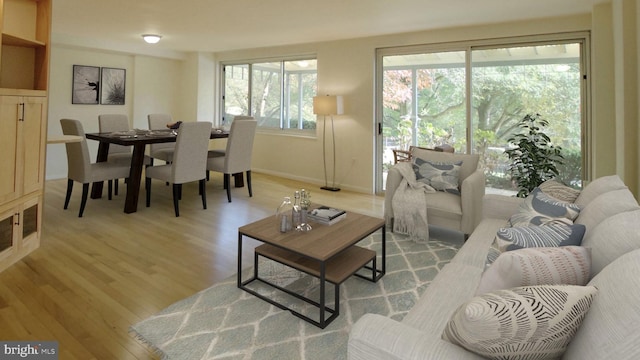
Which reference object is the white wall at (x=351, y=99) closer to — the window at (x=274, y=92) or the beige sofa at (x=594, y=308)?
the window at (x=274, y=92)

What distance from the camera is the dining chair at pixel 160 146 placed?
5.55m

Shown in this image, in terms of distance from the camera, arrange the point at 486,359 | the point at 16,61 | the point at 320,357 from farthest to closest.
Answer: the point at 16,61
the point at 320,357
the point at 486,359

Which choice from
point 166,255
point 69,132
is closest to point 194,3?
point 69,132

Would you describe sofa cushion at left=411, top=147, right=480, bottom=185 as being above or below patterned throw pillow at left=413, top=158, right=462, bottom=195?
above

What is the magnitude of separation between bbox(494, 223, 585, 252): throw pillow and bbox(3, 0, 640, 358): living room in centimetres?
165

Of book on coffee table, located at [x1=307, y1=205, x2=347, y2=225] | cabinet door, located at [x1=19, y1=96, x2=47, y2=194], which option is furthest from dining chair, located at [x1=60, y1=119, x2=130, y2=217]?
book on coffee table, located at [x1=307, y1=205, x2=347, y2=225]

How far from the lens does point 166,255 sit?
2.97 m

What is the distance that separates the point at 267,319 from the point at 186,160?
267cm

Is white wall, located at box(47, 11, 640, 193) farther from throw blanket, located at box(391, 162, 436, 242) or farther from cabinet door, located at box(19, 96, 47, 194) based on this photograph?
cabinet door, located at box(19, 96, 47, 194)

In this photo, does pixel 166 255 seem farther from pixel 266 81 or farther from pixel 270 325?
pixel 266 81

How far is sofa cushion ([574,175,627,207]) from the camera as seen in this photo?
1.83m

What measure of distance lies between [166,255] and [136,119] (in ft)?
15.9

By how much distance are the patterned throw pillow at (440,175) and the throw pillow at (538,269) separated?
2.39 m

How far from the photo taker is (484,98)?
15.0 ft
